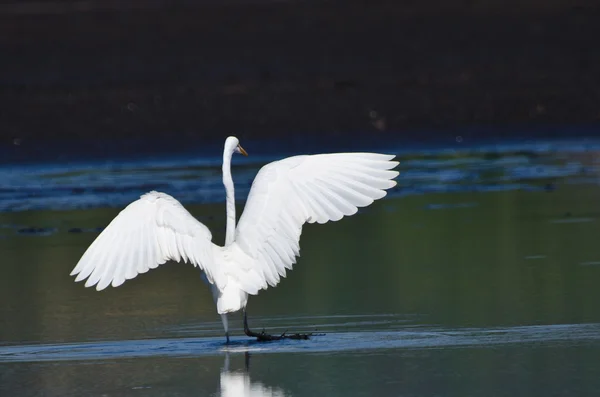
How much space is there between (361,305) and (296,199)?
3.31 ft

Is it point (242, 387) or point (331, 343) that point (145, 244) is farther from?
point (242, 387)

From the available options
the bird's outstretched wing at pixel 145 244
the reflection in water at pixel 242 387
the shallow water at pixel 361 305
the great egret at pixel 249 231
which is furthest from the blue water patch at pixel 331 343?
the reflection in water at pixel 242 387

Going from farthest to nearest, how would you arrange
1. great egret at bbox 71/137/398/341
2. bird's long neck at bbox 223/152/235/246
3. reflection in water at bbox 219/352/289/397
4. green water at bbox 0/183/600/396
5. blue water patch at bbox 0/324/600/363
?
bird's long neck at bbox 223/152/235/246 → great egret at bbox 71/137/398/341 → blue water patch at bbox 0/324/600/363 → green water at bbox 0/183/600/396 → reflection in water at bbox 219/352/289/397

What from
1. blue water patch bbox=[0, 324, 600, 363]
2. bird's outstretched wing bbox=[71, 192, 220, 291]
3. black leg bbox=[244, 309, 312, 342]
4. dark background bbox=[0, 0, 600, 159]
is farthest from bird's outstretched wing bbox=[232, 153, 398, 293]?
dark background bbox=[0, 0, 600, 159]

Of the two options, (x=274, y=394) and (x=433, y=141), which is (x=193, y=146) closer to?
(x=433, y=141)

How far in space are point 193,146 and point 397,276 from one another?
849 cm

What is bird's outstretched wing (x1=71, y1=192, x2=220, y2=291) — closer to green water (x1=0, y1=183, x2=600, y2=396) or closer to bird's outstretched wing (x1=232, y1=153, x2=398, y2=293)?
bird's outstretched wing (x1=232, y1=153, x2=398, y2=293)

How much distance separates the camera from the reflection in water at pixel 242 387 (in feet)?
23.7

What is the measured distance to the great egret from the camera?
8.55m

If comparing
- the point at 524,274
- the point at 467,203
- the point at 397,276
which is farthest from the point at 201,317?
the point at 467,203

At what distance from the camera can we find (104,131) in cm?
1923

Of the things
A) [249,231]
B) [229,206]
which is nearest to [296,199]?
[249,231]

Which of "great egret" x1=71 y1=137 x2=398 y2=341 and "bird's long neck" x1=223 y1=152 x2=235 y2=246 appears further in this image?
"bird's long neck" x1=223 y1=152 x2=235 y2=246

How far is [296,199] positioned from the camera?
882cm
